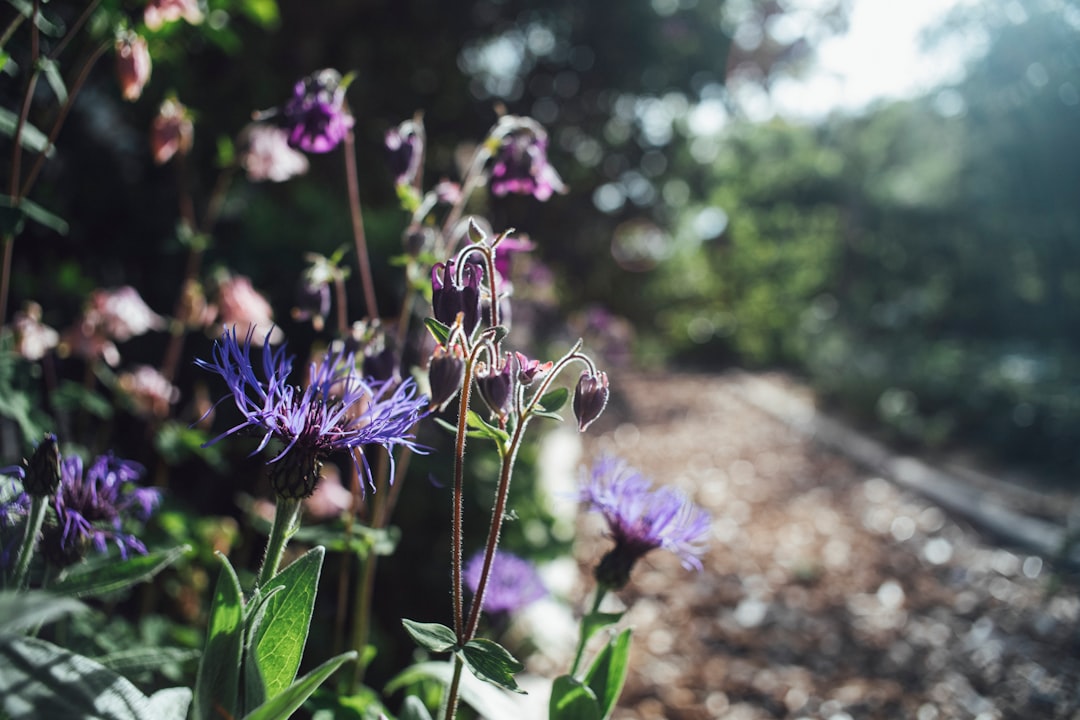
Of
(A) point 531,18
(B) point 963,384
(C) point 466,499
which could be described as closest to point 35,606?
(C) point 466,499

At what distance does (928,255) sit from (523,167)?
1202cm

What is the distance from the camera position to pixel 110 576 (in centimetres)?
80

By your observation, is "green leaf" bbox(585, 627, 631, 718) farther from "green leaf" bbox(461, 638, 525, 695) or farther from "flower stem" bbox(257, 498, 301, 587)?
"flower stem" bbox(257, 498, 301, 587)

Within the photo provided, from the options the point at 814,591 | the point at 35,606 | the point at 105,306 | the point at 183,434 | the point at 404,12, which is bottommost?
the point at 814,591

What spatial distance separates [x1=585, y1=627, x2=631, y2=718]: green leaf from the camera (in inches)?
36.8

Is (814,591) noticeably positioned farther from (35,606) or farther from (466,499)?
(35,606)

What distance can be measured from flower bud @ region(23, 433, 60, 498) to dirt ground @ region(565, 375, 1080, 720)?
1.84 m

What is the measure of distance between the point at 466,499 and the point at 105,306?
3.62 ft

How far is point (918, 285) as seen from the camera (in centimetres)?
1143

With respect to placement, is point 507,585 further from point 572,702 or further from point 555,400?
point 555,400

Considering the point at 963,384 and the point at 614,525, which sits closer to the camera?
the point at 614,525

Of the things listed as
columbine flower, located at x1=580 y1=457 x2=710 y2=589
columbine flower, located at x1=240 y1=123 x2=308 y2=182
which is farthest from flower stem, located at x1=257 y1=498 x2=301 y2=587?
columbine flower, located at x1=240 y1=123 x2=308 y2=182

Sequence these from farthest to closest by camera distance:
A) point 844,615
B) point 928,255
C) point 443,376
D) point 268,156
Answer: point 928,255, point 844,615, point 268,156, point 443,376

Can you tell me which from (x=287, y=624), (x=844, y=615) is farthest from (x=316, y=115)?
(x=844, y=615)
